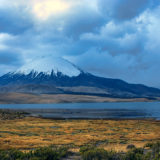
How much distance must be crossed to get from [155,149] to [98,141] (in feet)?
42.2

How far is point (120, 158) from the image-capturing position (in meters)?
21.6

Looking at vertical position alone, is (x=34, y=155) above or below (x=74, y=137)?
above

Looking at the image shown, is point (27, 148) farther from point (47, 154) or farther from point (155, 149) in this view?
point (155, 149)

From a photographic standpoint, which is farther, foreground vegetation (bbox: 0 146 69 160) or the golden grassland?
the golden grassland

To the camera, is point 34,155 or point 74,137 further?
point 74,137

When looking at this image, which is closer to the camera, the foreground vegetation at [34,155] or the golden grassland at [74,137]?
the foreground vegetation at [34,155]

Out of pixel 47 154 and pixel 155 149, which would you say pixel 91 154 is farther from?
pixel 155 149

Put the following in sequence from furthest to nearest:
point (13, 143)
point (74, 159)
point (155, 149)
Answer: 1. point (13, 143)
2. point (155, 149)
3. point (74, 159)

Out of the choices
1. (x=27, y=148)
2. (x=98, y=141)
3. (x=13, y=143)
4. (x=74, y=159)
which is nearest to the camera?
(x=74, y=159)

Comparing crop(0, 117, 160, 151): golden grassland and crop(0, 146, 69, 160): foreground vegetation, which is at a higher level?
crop(0, 146, 69, 160): foreground vegetation

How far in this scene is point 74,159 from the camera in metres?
23.8

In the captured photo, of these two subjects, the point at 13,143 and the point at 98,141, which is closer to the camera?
the point at 13,143

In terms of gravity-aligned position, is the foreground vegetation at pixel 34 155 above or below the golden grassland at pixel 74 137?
above

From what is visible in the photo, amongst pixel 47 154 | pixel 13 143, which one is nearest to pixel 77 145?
pixel 13 143
